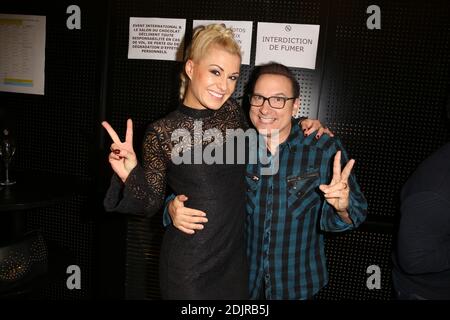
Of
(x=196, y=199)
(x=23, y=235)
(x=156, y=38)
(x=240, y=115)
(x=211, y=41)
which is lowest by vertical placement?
(x=23, y=235)

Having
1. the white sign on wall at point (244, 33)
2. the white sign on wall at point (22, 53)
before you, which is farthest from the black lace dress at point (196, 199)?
the white sign on wall at point (22, 53)

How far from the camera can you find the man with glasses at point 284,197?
1918mm

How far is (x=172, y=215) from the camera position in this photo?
1770mm

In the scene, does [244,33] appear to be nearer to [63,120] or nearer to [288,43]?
[288,43]

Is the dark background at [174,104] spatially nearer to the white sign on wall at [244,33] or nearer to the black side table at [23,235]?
the white sign on wall at [244,33]

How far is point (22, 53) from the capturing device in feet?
10.2

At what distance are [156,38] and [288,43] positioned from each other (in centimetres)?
104

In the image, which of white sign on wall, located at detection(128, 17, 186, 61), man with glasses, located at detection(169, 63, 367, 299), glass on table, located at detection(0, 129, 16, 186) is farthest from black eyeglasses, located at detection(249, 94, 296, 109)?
glass on table, located at detection(0, 129, 16, 186)

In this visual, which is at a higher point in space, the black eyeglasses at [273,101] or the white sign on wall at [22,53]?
the white sign on wall at [22,53]

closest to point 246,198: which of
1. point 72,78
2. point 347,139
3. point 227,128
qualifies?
point 227,128

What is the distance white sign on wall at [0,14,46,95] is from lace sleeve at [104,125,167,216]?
193cm

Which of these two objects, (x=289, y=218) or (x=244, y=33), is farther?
(x=244, y=33)

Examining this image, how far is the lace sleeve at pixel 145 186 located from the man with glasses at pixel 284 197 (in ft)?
1.69

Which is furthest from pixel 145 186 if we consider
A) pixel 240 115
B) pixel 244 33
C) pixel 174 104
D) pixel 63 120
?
pixel 63 120
